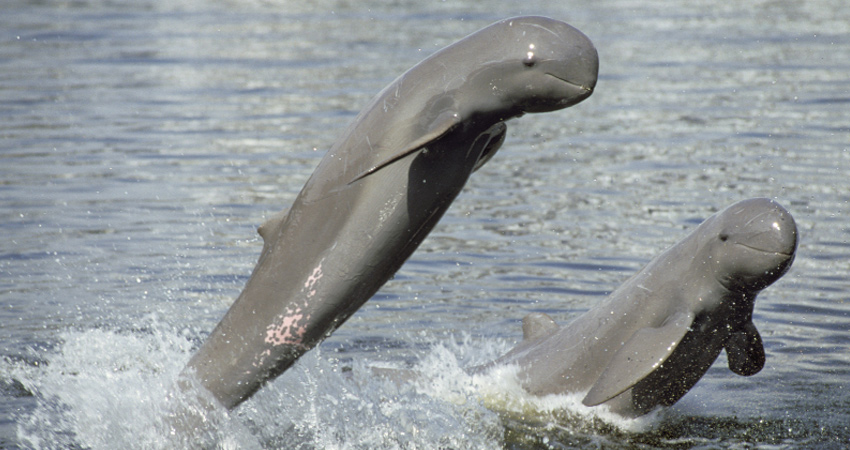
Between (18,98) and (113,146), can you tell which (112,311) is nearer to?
(113,146)

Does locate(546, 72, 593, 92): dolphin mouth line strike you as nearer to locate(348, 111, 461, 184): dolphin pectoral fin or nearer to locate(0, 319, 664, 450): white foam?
locate(348, 111, 461, 184): dolphin pectoral fin

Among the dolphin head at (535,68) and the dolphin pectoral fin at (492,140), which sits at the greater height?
the dolphin head at (535,68)

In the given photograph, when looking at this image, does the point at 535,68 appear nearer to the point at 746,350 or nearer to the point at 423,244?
the point at 746,350

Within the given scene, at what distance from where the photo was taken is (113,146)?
54.3 feet

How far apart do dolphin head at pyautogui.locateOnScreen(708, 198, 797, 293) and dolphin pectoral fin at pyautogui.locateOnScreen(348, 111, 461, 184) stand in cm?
239

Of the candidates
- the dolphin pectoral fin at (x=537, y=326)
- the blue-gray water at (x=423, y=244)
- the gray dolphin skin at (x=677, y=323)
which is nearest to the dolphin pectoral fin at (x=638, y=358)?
the gray dolphin skin at (x=677, y=323)

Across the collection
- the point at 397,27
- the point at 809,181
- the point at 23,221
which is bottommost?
the point at 397,27

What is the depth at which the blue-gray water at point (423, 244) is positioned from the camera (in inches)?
297

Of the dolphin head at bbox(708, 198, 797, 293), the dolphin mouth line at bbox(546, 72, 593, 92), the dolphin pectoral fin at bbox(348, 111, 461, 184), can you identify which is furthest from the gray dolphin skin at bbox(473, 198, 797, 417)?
the dolphin pectoral fin at bbox(348, 111, 461, 184)

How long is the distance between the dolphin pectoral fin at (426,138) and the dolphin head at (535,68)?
259 mm

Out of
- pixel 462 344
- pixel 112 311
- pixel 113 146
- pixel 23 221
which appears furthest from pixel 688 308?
pixel 113 146

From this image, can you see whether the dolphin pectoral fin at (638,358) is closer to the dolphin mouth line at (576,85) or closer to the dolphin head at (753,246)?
the dolphin head at (753,246)

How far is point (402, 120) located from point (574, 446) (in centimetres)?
263

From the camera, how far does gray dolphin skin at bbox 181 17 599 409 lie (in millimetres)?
6355
